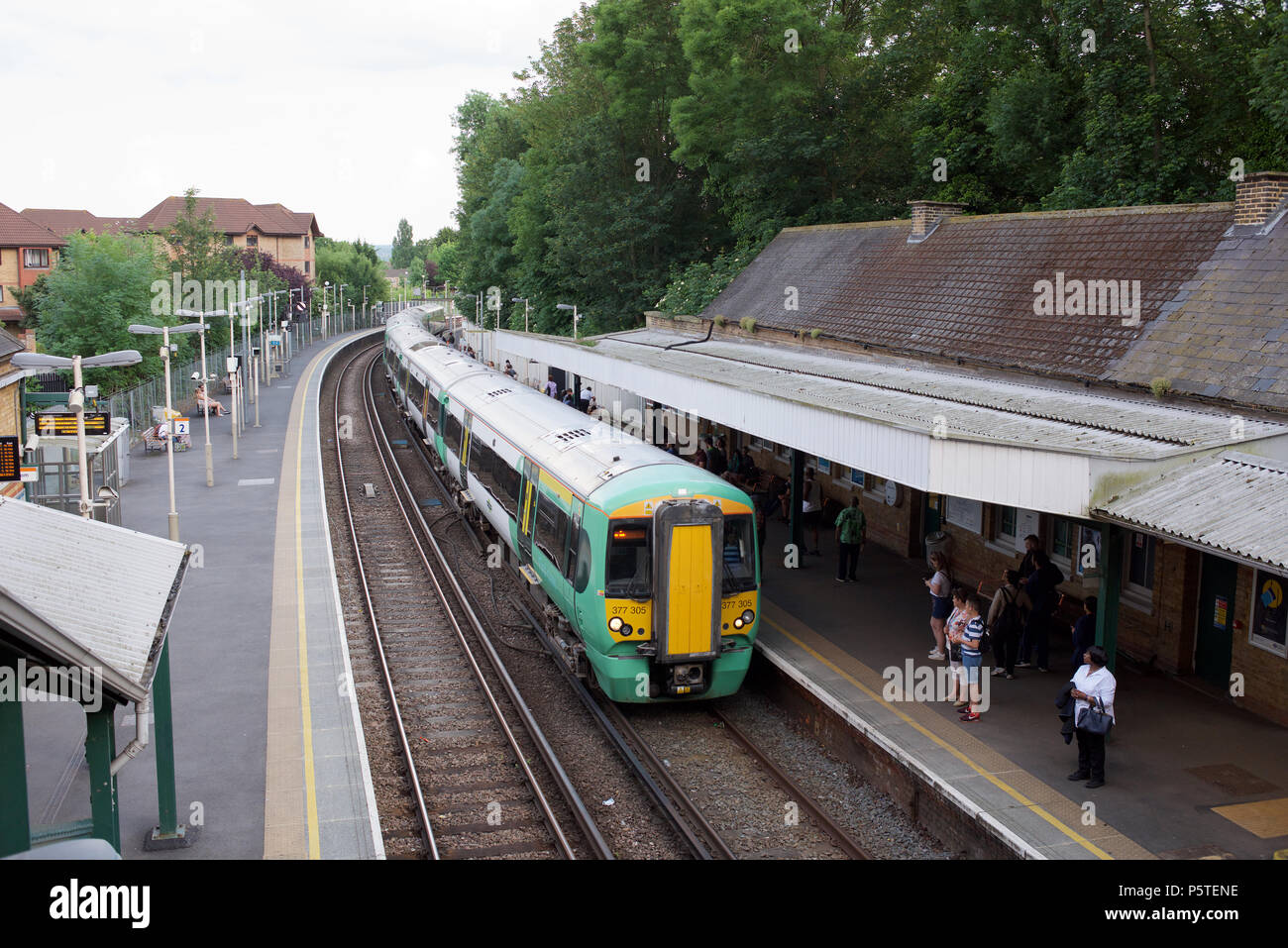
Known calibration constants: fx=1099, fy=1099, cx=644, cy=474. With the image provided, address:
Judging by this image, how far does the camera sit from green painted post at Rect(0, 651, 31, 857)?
20.6 feet

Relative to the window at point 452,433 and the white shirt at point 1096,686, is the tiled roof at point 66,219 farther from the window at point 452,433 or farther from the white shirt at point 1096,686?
the white shirt at point 1096,686

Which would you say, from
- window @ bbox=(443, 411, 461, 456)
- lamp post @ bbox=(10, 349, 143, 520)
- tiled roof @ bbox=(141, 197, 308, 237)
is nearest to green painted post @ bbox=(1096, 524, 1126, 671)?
lamp post @ bbox=(10, 349, 143, 520)

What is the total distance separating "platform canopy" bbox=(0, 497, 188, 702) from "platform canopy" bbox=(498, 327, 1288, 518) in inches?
285

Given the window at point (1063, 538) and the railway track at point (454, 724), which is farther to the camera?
the window at point (1063, 538)

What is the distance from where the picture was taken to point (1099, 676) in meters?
9.89

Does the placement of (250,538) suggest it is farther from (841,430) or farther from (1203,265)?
(1203,265)

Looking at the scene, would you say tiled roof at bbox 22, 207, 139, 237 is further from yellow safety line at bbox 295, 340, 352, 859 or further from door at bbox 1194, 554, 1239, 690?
door at bbox 1194, 554, 1239, 690

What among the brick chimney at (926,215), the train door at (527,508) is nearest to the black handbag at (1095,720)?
→ the train door at (527,508)

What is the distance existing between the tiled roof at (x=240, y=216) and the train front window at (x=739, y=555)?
8912 cm

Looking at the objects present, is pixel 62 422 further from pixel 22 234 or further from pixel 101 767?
pixel 22 234

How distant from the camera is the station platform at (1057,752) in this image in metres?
9.06

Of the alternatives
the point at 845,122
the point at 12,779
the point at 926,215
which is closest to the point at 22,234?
the point at 845,122

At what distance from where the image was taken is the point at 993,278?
19766mm
